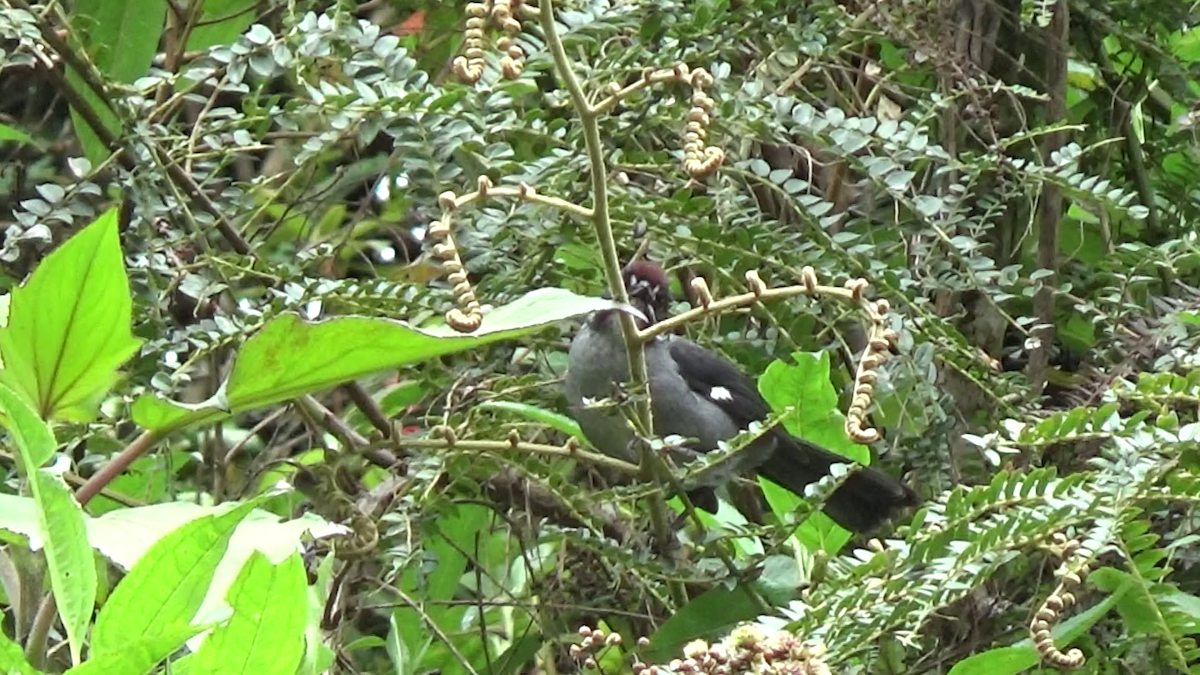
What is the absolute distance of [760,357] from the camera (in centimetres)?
168

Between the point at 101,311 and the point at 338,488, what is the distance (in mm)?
624

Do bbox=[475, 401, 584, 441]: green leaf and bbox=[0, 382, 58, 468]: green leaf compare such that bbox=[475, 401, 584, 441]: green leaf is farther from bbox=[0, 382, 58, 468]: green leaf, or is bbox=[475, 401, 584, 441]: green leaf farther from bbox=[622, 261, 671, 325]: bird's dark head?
bbox=[0, 382, 58, 468]: green leaf

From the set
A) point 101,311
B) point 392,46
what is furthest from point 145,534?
point 392,46

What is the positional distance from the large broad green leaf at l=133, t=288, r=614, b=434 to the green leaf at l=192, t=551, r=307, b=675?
223mm

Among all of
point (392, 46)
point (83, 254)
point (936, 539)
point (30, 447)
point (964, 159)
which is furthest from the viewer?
point (964, 159)

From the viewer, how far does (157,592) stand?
2.29ft

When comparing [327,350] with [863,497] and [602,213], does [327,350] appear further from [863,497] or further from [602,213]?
[863,497]

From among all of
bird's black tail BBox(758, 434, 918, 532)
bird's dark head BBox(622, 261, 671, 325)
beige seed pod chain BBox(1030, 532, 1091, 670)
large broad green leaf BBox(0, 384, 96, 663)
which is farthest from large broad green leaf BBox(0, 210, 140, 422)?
bird's dark head BBox(622, 261, 671, 325)

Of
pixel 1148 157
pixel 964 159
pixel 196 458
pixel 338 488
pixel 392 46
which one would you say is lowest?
pixel 196 458

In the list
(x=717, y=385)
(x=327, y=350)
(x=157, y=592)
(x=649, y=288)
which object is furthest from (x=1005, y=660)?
(x=717, y=385)

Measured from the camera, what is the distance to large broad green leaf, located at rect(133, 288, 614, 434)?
2.86 feet

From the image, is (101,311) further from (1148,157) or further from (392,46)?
(1148,157)

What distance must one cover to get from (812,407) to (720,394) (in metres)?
0.69

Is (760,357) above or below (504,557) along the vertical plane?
above
